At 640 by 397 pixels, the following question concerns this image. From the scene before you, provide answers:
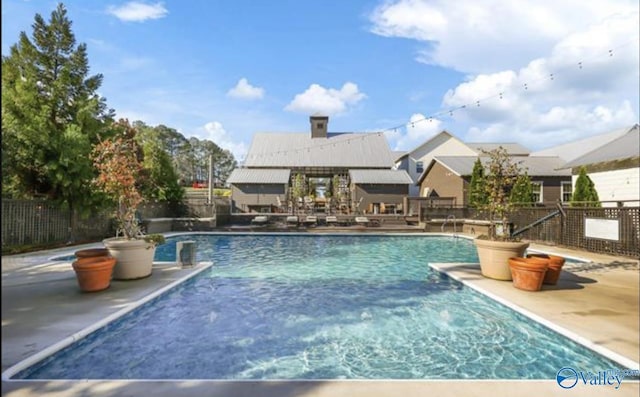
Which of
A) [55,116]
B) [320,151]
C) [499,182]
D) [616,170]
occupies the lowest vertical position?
[499,182]

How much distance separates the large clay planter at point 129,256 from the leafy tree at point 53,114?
632cm

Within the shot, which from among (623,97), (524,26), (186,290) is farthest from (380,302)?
(623,97)

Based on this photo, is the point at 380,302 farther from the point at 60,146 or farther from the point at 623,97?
the point at 60,146

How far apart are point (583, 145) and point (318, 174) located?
22.5 metres

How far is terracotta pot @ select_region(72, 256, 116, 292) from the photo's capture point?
6164 millimetres

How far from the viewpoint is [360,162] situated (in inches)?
1275

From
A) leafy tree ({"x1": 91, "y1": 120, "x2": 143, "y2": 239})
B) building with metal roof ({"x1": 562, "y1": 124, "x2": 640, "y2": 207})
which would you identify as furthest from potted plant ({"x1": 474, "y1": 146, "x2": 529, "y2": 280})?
leafy tree ({"x1": 91, "y1": 120, "x2": 143, "y2": 239})

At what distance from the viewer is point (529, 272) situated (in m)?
6.47

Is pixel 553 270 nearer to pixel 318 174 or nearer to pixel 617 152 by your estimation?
pixel 617 152

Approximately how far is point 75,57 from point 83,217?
617 centimetres

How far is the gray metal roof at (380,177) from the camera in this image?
92.9ft

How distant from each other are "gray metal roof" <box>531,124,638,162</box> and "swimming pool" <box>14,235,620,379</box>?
25.6 metres

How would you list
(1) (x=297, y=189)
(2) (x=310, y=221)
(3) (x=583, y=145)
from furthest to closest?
1. (1) (x=297, y=189)
2. (3) (x=583, y=145)
3. (2) (x=310, y=221)

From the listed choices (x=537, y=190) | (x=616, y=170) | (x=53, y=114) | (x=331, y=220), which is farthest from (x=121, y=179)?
(x=537, y=190)
